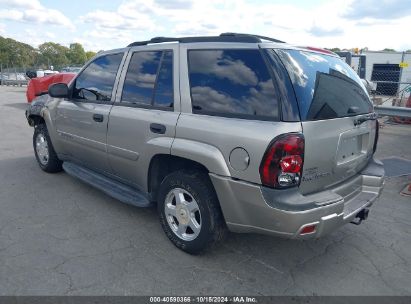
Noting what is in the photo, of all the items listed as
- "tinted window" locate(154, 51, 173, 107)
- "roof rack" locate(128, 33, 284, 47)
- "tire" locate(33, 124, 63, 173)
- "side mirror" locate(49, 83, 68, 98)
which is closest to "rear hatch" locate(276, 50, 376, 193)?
"roof rack" locate(128, 33, 284, 47)

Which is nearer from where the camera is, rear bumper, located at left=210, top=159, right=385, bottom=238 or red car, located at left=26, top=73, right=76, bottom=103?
rear bumper, located at left=210, top=159, right=385, bottom=238

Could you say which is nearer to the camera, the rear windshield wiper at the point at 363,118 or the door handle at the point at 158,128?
the rear windshield wiper at the point at 363,118

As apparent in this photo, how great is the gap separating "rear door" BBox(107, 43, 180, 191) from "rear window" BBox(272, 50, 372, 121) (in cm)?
106

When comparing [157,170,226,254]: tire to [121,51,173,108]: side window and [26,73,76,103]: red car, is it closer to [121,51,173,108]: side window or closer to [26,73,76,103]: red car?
[121,51,173,108]: side window

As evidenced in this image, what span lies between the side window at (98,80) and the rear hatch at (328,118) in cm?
204

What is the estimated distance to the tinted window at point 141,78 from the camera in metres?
3.42

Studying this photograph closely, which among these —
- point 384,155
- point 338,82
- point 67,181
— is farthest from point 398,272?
point 384,155

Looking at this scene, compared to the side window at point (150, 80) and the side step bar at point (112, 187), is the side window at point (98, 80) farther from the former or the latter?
the side step bar at point (112, 187)

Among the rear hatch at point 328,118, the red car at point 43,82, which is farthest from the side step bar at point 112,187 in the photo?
the red car at point 43,82

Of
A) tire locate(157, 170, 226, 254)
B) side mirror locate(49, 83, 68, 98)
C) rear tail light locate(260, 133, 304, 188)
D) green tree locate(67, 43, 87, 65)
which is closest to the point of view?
rear tail light locate(260, 133, 304, 188)

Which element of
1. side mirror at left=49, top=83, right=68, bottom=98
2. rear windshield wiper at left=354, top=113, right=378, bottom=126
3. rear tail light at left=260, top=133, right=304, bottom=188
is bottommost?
rear tail light at left=260, top=133, right=304, bottom=188

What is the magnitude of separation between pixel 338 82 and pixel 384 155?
198 inches

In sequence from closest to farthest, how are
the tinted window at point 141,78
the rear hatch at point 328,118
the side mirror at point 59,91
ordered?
the rear hatch at point 328,118 → the tinted window at point 141,78 → the side mirror at point 59,91

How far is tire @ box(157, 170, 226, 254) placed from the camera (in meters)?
2.92
